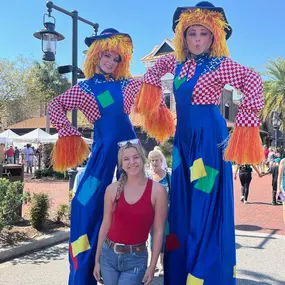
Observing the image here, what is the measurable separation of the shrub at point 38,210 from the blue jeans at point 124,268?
334 centimetres

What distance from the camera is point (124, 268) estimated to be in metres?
2.21

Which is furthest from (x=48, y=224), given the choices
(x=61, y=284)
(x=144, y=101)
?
(x=144, y=101)

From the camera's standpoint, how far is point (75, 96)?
2.79 m

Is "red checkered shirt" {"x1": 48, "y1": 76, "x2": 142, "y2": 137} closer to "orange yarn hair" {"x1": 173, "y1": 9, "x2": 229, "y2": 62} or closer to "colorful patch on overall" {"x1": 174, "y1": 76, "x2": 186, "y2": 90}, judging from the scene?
"colorful patch on overall" {"x1": 174, "y1": 76, "x2": 186, "y2": 90}

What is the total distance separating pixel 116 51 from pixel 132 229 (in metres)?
1.40

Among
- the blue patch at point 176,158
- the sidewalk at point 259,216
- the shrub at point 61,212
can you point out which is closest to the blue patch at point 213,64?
the blue patch at point 176,158

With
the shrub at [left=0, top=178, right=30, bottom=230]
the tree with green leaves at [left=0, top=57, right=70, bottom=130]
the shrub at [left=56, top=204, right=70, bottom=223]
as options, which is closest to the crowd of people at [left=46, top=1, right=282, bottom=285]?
the shrub at [left=0, top=178, right=30, bottom=230]

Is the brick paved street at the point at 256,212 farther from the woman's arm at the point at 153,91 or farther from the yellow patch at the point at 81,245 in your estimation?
the woman's arm at the point at 153,91

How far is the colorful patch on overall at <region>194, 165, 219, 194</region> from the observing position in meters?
2.33

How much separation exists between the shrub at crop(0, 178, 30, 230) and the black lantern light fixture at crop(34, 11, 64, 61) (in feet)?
7.91

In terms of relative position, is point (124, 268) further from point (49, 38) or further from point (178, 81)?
point (49, 38)

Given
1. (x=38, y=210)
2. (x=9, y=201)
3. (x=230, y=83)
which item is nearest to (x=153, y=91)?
(x=230, y=83)

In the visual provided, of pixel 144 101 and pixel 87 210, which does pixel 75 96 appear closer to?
pixel 144 101

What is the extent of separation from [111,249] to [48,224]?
12.6ft
